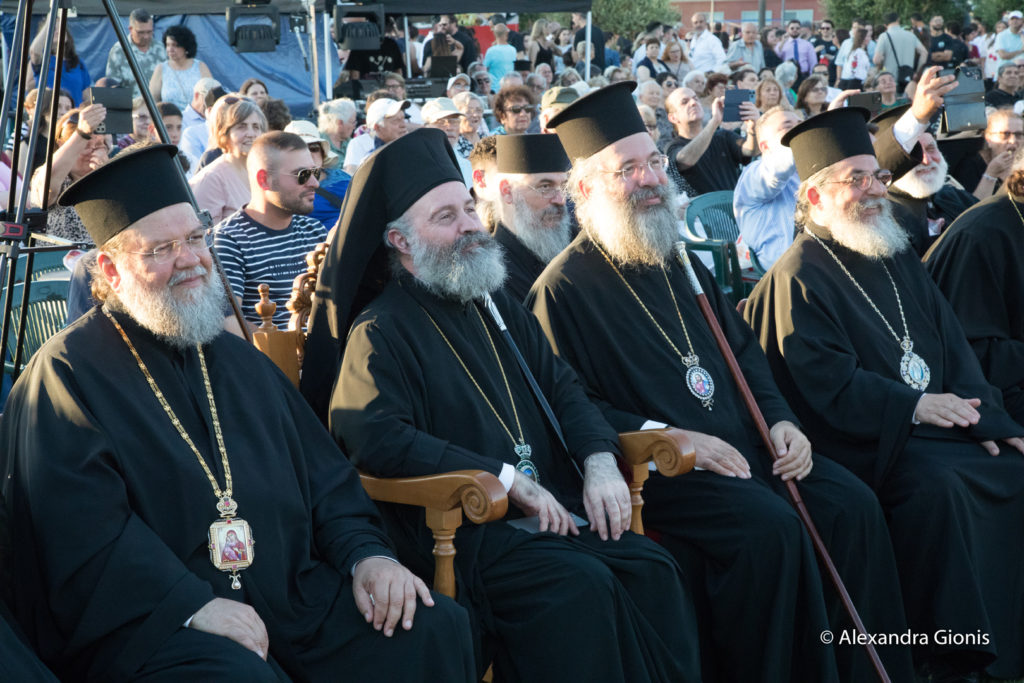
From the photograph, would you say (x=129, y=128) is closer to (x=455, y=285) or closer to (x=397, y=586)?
(x=455, y=285)

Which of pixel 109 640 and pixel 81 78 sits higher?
pixel 81 78

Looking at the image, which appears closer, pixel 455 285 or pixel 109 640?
pixel 109 640

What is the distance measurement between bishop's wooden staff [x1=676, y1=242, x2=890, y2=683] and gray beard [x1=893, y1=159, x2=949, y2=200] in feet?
8.73

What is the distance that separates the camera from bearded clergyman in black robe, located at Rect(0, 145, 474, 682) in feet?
9.09

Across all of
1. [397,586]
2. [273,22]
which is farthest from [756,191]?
[273,22]

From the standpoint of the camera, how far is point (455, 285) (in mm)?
3727

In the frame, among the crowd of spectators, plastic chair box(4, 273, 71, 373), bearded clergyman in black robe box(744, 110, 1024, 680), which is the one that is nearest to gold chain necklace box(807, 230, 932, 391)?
bearded clergyman in black robe box(744, 110, 1024, 680)

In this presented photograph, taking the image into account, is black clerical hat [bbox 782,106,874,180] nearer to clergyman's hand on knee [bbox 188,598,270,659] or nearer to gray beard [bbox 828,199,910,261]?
gray beard [bbox 828,199,910,261]

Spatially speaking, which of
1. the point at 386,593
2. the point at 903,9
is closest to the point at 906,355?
the point at 386,593

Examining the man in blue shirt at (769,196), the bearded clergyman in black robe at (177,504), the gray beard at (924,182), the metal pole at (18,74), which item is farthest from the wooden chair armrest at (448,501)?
Answer: the man in blue shirt at (769,196)

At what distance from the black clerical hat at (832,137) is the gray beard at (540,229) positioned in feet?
3.47

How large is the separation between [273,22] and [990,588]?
435 inches

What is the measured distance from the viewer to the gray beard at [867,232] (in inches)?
184

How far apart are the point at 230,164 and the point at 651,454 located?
155 inches
